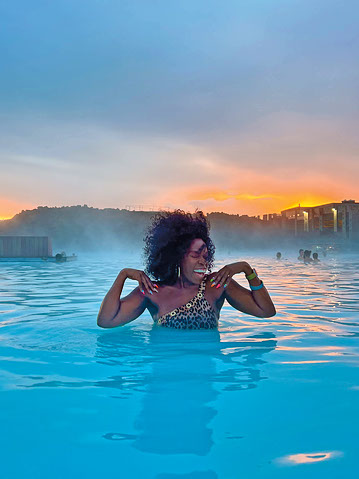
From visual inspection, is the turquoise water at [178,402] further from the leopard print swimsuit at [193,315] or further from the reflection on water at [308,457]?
the leopard print swimsuit at [193,315]

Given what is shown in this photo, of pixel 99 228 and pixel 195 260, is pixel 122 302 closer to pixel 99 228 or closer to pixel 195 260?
pixel 195 260

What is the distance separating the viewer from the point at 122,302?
4691 millimetres

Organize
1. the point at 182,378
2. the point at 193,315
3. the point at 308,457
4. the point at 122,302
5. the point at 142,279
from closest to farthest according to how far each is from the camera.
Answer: the point at 308,457 < the point at 182,378 < the point at 142,279 < the point at 122,302 < the point at 193,315

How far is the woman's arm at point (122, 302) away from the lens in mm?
4430

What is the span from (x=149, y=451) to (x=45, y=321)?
163 inches

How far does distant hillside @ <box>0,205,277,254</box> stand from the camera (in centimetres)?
7812

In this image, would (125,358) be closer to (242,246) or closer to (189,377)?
(189,377)

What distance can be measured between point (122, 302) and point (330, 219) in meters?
50.9

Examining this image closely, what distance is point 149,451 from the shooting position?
2184 millimetres

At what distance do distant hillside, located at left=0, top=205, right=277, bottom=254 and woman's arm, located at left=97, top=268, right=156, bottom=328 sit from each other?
233 feet

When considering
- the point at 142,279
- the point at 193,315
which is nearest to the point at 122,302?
the point at 142,279

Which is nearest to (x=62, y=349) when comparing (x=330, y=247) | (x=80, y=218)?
(x=330, y=247)

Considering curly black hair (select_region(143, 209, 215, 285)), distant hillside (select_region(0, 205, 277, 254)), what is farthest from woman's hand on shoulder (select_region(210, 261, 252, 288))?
distant hillside (select_region(0, 205, 277, 254))

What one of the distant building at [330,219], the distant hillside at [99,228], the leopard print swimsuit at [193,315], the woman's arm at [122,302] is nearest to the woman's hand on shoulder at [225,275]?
the leopard print swimsuit at [193,315]
